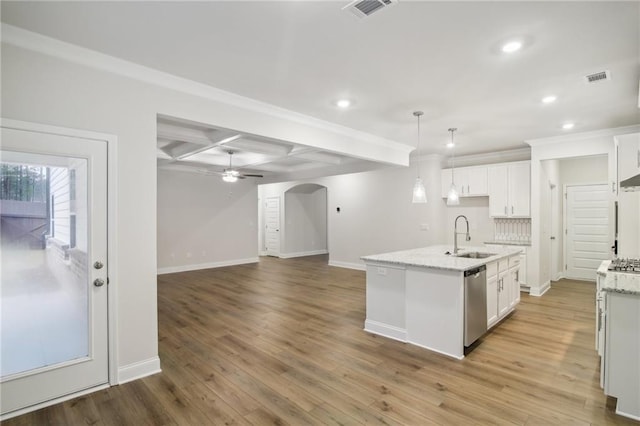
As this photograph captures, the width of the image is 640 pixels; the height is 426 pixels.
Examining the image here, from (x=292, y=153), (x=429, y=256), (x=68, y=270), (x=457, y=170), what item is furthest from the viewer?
(x=457, y=170)

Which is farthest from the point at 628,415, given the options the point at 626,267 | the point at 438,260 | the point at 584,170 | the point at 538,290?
the point at 584,170

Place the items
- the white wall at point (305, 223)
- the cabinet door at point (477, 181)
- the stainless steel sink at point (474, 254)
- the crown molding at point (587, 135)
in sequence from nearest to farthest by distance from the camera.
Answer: the stainless steel sink at point (474, 254)
the crown molding at point (587, 135)
the cabinet door at point (477, 181)
the white wall at point (305, 223)

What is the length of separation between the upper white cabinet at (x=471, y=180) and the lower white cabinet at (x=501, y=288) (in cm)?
223

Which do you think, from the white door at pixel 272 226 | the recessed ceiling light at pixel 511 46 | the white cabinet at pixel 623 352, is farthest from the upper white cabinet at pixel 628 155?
the white door at pixel 272 226

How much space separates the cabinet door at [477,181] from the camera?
6469mm

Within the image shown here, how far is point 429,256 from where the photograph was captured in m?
4.00

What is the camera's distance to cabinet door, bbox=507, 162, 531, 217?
19.2 ft

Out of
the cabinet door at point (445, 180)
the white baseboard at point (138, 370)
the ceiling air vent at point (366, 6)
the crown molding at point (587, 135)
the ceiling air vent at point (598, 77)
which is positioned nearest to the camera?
the ceiling air vent at point (366, 6)

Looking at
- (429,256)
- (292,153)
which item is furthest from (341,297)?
(292,153)

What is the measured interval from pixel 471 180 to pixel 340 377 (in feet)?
17.4

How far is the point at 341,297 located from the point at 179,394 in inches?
132

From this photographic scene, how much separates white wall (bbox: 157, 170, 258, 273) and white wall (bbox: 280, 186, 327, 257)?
1374 mm

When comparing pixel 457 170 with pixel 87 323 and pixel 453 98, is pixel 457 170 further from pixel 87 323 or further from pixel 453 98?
pixel 87 323

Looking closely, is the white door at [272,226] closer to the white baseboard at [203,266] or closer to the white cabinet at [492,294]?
the white baseboard at [203,266]
